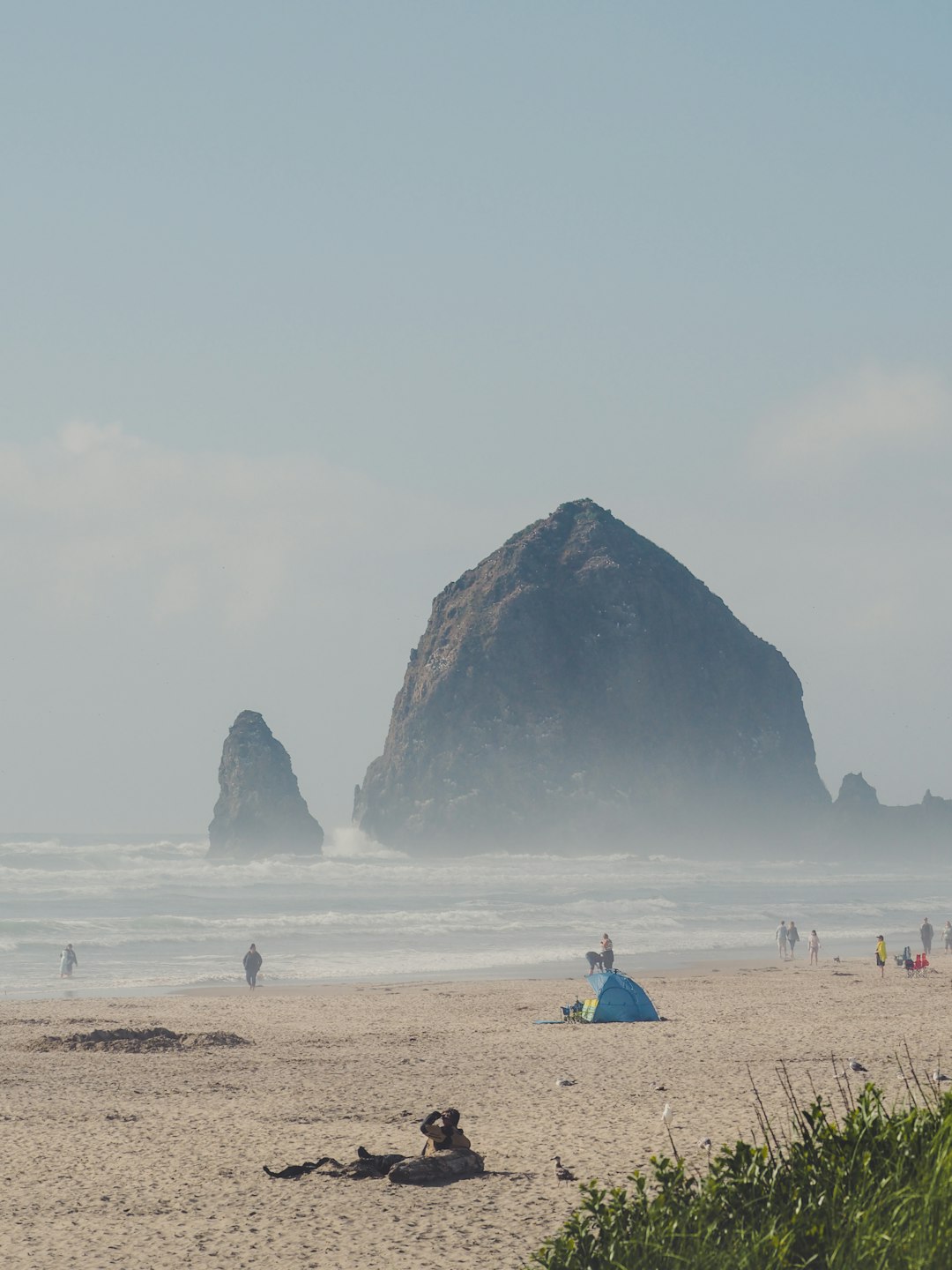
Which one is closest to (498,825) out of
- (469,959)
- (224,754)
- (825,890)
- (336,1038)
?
(224,754)

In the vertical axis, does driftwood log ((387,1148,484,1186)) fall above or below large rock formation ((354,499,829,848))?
below

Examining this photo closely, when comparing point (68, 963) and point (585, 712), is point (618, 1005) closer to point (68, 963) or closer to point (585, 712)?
point (68, 963)

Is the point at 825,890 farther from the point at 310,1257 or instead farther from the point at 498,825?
the point at 310,1257

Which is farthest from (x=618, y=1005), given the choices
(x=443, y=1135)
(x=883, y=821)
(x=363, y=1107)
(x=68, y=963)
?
(x=883, y=821)

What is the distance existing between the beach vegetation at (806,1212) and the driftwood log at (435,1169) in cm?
423

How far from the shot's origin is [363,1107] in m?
13.4

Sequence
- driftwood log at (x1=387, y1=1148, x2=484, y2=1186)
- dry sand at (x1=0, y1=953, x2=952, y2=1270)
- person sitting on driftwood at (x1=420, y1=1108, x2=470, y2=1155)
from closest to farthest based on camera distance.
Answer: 1. dry sand at (x1=0, y1=953, x2=952, y2=1270)
2. driftwood log at (x1=387, y1=1148, x2=484, y2=1186)
3. person sitting on driftwood at (x1=420, y1=1108, x2=470, y2=1155)

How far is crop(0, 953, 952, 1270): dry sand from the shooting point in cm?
856

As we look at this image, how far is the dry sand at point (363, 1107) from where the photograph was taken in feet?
28.1

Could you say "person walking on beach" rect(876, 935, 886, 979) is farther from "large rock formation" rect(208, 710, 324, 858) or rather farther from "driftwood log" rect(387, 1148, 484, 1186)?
"large rock formation" rect(208, 710, 324, 858)

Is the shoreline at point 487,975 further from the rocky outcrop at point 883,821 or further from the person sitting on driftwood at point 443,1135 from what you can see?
the rocky outcrop at point 883,821

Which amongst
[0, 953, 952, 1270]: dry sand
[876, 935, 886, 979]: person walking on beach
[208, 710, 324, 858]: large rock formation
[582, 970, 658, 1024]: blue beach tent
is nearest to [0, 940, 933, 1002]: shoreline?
[0, 953, 952, 1270]: dry sand

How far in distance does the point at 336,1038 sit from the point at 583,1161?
32.0 ft

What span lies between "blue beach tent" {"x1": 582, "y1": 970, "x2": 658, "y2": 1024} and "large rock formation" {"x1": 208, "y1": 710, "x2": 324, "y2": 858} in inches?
3845
